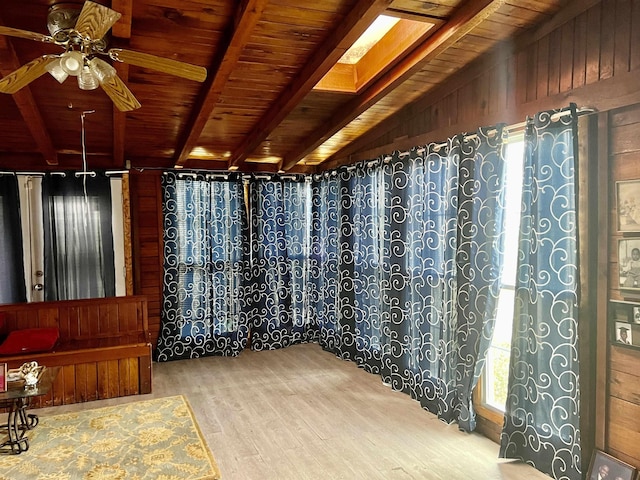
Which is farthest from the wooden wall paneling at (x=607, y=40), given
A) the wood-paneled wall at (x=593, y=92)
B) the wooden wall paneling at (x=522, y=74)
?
the wooden wall paneling at (x=522, y=74)

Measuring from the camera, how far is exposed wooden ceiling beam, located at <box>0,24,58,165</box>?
2.69 meters

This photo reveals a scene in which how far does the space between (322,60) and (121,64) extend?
127cm

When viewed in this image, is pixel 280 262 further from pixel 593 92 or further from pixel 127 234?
pixel 593 92

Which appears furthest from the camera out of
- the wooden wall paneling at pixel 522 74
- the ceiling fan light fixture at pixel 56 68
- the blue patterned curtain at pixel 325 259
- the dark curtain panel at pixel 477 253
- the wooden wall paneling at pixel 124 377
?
the blue patterned curtain at pixel 325 259

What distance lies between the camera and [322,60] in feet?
9.84

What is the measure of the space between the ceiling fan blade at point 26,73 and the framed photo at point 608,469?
3482 mm

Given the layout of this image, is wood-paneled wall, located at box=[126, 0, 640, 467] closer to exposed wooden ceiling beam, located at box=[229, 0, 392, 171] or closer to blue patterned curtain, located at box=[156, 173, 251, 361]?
exposed wooden ceiling beam, located at box=[229, 0, 392, 171]

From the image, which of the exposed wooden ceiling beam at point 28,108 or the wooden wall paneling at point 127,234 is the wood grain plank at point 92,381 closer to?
the wooden wall paneling at point 127,234

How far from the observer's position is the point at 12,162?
15.7 feet

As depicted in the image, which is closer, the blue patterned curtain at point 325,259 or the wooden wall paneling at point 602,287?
the wooden wall paneling at point 602,287

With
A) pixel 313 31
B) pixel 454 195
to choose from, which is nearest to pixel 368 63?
pixel 313 31

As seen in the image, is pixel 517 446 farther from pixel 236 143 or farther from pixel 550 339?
pixel 236 143

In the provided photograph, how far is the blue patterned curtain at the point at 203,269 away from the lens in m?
5.33

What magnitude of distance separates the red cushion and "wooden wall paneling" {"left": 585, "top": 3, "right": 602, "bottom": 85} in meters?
4.66
